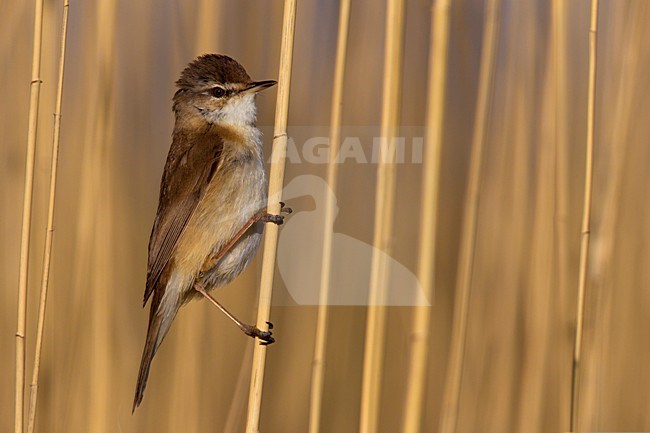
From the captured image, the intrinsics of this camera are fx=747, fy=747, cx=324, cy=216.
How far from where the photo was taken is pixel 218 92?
232cm

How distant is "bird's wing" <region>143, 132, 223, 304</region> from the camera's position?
2.19 m

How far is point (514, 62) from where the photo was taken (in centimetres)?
275

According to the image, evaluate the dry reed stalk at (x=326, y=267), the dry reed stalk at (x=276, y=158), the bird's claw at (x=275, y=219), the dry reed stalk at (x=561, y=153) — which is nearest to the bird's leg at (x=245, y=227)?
the bird's claw at (x=275, y=219)

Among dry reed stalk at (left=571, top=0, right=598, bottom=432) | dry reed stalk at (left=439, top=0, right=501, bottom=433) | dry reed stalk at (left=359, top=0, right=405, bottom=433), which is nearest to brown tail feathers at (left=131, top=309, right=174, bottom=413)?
dry reed stalk at (left=359, top=0, right=405, bottom=433)

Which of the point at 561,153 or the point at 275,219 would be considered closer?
the point at 275,219

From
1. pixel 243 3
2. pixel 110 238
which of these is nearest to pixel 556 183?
pixel 243 3

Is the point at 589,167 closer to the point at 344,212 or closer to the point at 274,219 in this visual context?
the point at 274,219

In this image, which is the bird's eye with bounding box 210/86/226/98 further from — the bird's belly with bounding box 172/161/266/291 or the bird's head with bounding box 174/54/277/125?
the bird's belly with bounding box 172/161/266/291

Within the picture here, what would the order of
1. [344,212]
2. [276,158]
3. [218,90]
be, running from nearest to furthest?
[276,158], [218,90], [344,212]

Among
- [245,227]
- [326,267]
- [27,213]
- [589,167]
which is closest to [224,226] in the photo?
[245,227]

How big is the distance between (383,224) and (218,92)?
677mm

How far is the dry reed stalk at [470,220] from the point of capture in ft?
7.26

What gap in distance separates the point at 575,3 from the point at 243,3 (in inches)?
46.8

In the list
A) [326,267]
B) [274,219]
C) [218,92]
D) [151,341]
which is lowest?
[151,341]
